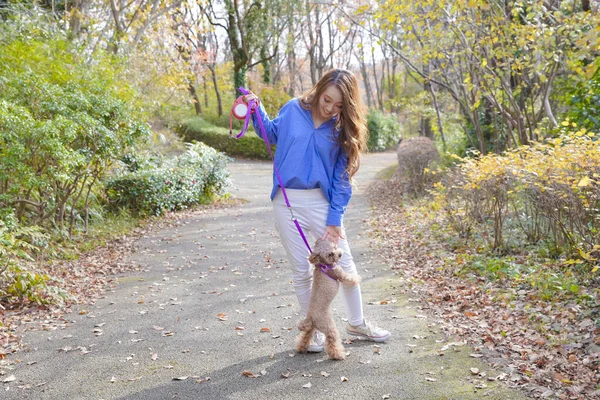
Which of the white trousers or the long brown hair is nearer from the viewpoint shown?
the long brown hair

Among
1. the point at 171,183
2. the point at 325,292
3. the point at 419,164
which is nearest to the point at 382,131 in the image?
the point at 419,164

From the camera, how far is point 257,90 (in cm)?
3152

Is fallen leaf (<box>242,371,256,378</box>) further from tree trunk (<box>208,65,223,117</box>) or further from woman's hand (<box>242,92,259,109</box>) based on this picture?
tree trunk (<box>208,65,223,117</box>)

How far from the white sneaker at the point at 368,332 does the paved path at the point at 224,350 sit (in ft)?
0.20

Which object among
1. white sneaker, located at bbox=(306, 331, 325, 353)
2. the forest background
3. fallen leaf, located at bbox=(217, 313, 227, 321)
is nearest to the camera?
white sneaker, located at bbox=(306, 331, 325, 353)

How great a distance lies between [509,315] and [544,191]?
53.3 inches

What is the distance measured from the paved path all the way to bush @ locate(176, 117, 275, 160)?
20.6 m

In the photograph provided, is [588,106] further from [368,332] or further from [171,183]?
[171,183]

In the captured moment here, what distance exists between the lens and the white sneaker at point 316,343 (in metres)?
4.27

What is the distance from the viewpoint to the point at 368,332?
14.7ft

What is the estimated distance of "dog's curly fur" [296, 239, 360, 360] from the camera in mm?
3861

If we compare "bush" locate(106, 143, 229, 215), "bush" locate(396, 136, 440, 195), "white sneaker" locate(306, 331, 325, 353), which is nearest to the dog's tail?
"white sneaker" locate(306, 331, 325, 353)

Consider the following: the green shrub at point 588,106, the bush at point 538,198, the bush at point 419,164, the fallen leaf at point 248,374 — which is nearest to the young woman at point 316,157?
the fallen leaf at point 248,374

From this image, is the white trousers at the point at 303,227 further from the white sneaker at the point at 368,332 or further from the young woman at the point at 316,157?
the white sneaker at the point at 368,332
